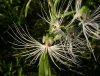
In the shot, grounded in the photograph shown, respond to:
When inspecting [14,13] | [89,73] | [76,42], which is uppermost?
[14,13]

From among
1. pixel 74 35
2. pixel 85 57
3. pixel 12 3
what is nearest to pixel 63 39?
pixel 74 35

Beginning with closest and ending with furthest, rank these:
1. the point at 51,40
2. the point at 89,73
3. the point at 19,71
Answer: the point at 51,40 < the point at 19,71 < the point at 89,73

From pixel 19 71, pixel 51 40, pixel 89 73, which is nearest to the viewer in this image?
pixel 51 40

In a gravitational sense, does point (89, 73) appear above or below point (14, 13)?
below

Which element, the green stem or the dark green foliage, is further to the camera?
the dark green foliage

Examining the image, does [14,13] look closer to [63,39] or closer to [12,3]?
[12,3]

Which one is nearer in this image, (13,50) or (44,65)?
(44,65)

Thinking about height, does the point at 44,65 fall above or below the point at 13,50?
below

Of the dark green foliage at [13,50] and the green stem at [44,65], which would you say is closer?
the green stem at [44,65]
